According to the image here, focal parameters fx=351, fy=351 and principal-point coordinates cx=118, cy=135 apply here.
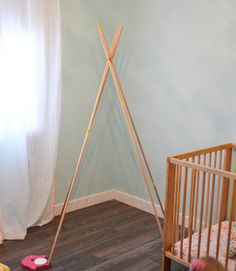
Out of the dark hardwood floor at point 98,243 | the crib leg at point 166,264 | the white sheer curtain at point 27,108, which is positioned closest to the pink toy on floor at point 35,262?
the dark hardwood floor at point 98,243

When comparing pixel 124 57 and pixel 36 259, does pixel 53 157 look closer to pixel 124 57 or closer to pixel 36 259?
pixel 36 259

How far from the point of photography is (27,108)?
3.01 m

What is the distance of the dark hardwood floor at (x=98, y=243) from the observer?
8.65 ft

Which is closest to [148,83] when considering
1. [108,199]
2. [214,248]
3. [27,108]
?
[27,108]

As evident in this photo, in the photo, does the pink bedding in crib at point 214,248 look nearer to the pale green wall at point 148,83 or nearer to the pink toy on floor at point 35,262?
the pale green wall at point 148,83

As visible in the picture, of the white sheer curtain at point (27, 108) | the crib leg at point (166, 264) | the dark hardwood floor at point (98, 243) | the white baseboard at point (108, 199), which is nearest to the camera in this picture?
the crib leg at point (166, 264)

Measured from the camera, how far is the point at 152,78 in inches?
133

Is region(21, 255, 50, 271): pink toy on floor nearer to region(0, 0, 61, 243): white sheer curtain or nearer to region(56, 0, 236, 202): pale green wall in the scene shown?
region(0, 0, 61, 243): white sheer curtain

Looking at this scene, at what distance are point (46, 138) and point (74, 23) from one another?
1.13 metres

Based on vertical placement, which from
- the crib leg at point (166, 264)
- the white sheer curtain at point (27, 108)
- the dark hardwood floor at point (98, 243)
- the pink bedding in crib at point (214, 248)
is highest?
the white sheer curtain at point (27, 108)

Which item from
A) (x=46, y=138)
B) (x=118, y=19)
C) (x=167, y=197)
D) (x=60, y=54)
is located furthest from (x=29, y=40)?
(x=167, y=197)

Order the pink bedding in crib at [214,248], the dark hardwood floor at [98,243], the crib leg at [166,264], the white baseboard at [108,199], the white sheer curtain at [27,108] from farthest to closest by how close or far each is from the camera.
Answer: the white baseboard at [108,199] < the white sheer curtain at [27,108] < the dark hardwood floor at [98,243] < the crib leg at [166,264] < the pink bedding in crib at [214,248]

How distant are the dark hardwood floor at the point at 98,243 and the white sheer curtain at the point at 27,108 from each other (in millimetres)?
200

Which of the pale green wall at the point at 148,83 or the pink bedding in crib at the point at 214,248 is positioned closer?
the pink bedding in crib at the point at 214,248
